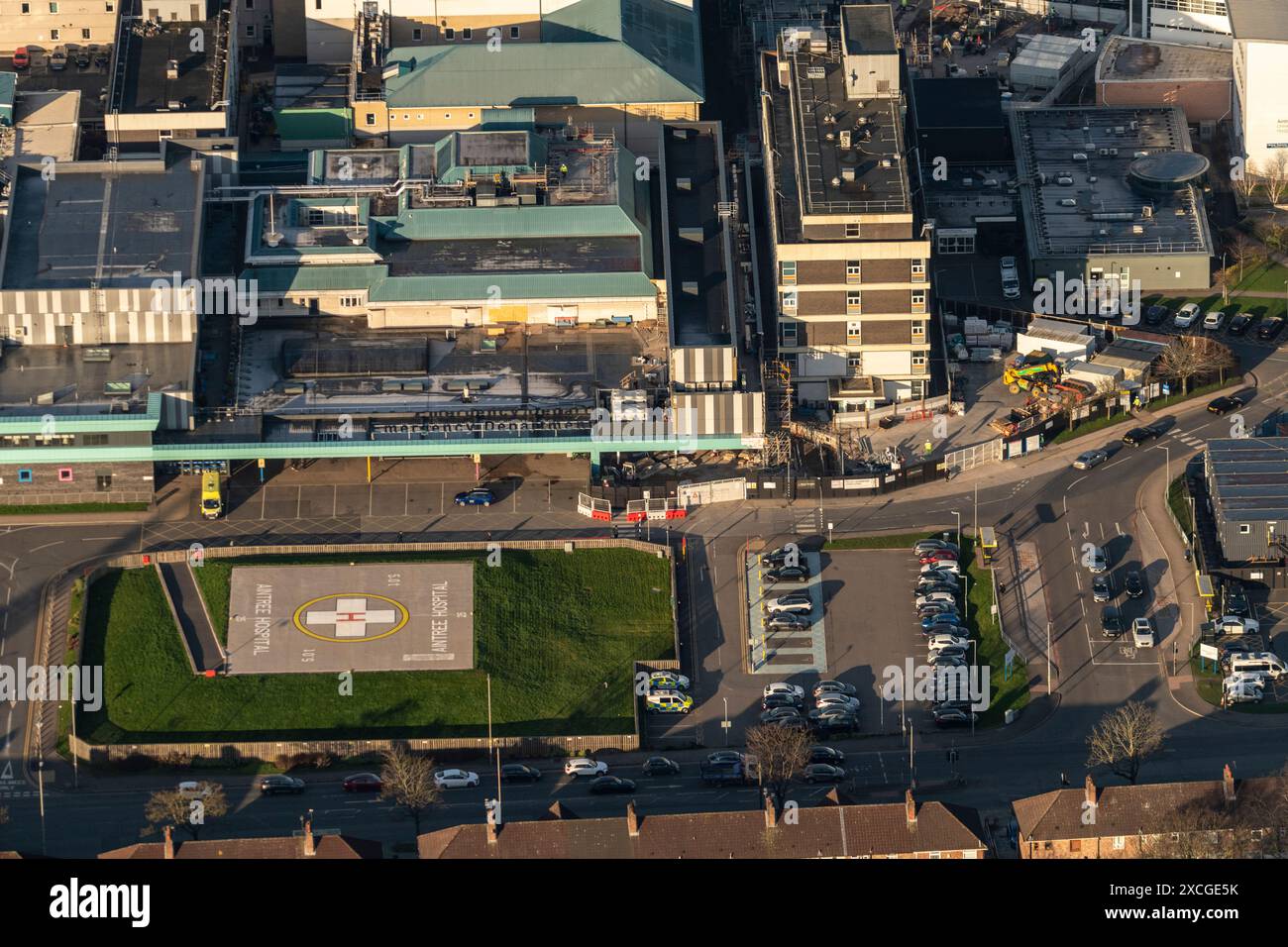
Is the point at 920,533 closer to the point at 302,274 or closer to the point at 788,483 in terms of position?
the point at 788,483

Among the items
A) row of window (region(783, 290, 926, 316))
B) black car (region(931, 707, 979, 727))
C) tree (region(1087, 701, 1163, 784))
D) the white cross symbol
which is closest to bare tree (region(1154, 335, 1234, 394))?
row of window (region(783, 290, 926, 316))

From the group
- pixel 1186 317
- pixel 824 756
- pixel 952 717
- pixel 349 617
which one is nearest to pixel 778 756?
pixel 824 756

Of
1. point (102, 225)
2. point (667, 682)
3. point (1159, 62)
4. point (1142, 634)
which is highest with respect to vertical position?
point (1159, 62)

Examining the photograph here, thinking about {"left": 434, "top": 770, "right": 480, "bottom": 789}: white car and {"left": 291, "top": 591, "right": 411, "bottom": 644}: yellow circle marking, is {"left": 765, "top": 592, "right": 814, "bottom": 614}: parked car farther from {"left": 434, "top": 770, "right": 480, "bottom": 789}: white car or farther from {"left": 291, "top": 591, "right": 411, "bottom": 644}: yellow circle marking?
{"left": 434, "top": 770, "right": 480, "bottom": 789}: white car

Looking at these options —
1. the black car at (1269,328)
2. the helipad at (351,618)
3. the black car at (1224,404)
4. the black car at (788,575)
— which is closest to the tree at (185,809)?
the helipad at (351,618)

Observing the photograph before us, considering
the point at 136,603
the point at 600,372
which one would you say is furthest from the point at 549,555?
the point at 136,603

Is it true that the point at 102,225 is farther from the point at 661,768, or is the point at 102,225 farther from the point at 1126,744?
the point at 1126,744
